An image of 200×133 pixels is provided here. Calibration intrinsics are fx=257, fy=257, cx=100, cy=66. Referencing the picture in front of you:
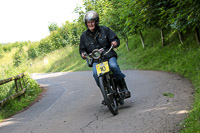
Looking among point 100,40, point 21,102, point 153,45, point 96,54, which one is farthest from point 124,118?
point 153,45

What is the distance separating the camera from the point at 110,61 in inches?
225

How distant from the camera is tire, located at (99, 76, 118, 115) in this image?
5078mm

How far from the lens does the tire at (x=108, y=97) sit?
5.08 m

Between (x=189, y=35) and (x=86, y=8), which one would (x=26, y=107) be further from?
(x=86, y=8)

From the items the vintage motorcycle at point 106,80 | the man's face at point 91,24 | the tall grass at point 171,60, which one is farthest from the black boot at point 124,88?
the tall grass at point 171,60

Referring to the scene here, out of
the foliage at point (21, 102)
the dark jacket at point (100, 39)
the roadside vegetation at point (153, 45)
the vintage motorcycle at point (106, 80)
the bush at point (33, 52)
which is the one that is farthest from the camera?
the bush at point (33, 52)

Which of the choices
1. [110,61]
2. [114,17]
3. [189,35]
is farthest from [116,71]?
[114,17]

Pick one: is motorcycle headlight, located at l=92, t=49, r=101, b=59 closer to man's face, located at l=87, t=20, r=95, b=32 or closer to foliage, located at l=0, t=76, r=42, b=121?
man's face, located at l=87, t=20, r=95, b=32

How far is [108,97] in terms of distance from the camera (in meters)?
5.14

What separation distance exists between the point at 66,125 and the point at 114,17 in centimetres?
1634

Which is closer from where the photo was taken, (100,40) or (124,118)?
(124,118)

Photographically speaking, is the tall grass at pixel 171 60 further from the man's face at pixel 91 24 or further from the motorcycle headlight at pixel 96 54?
the man's face at pixel 91 24

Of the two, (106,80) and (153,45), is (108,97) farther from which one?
(153,45)

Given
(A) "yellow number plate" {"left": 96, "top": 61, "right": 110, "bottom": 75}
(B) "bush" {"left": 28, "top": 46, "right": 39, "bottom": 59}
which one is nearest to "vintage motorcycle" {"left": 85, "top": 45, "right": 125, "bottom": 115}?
(A) "yellow number plate" {"left": 96, "top": 61, "right": 110, "bottom": 75}
